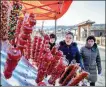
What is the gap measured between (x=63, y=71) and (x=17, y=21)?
576 mm

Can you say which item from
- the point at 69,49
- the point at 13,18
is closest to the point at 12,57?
the point at 13,18

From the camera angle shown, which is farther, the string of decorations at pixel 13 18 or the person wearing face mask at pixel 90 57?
the person wearing face mask at pixel 90 57

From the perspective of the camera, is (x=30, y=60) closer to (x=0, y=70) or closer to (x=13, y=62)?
(x=0, y=70)

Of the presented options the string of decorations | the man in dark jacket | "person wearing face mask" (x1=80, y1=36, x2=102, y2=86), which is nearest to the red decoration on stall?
the string of decorations

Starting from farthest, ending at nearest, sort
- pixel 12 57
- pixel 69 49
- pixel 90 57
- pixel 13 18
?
pixel 90 57
pixel 69 49
pixel 13 18
pixel 12 57

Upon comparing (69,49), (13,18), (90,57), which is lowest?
(90,57)

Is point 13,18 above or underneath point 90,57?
above

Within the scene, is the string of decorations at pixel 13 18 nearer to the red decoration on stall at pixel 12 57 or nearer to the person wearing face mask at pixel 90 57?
the red decoration on stall at pixel 12 57

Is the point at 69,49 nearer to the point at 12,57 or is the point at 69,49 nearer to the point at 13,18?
the point at 13,18

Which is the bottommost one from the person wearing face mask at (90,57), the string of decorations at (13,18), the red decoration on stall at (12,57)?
the person wearing face mask at (90,57)

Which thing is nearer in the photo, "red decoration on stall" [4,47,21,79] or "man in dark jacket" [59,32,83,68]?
"red decoration on stall" [4,47,21,79]

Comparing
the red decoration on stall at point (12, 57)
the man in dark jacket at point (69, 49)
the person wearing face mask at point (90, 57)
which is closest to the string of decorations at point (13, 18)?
the red decoration on stall at point (12, 57)

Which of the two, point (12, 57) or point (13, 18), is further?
point (13, 18)

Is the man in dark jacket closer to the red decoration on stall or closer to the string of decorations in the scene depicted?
the string of decorations
